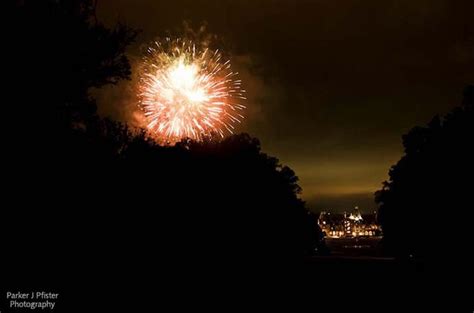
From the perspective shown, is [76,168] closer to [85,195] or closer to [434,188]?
[85,195]

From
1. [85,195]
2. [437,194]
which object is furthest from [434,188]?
[85,195]

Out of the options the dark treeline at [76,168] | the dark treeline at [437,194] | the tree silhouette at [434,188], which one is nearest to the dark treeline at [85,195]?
the dark treeline at [76,168]

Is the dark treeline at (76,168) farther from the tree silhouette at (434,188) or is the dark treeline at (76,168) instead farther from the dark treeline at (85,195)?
the tree silhouette at (434,188)

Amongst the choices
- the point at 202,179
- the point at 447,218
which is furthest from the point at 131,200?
the point at 447,218

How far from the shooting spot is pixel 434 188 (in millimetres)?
41062

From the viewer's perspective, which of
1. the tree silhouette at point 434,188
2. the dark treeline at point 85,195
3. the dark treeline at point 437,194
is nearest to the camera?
the dark treeline at point 85,195

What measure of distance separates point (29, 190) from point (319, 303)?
764cm

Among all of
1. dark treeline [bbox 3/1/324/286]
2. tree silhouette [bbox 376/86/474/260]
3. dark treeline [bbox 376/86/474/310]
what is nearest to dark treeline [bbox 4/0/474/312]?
dark treeline [bbox 3/1/324/286]

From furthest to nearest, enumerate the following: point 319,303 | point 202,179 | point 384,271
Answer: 1. point 202,179
2. point 384,271
3. point 319,303

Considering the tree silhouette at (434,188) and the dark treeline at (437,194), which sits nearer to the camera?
the dark treeline at (437,194)

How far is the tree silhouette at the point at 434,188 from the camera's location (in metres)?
35.4

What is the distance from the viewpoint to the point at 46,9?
1582cm

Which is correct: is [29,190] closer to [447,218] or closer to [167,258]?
[167,258]

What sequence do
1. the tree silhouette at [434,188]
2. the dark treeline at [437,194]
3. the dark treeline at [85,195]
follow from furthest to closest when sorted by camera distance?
the tree silhouette at [434,188], the dark treeline at [437,194], the dark treeline at [85,195]
